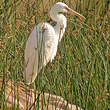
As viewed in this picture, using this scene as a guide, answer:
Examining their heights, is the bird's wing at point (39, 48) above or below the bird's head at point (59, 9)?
below

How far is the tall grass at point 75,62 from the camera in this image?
253cm

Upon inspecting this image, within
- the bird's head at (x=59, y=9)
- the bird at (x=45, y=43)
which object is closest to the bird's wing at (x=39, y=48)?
the bird at (x=45, y=43)

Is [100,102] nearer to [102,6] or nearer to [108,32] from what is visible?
[108,32]

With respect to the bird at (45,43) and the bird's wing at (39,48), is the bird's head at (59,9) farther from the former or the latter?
the bird's wing at (39,48)

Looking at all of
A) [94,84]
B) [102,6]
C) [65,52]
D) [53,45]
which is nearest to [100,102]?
[94,84]

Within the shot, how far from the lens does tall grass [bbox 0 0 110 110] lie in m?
2.53

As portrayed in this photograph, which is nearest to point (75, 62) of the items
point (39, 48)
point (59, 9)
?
point (39, 48)

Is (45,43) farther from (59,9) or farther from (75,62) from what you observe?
(75,62)

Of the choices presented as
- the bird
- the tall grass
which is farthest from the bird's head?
the tall grass

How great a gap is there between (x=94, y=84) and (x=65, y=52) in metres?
0.54

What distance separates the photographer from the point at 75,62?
2375 millimetres

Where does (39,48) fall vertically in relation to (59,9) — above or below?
below

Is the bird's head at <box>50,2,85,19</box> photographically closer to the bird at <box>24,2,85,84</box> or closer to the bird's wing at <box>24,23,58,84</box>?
the bird at <box>24,2,85,84</box>

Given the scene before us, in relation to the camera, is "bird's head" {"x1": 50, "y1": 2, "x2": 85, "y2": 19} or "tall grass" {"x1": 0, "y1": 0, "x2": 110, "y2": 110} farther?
"bird's head" {"x1": 50, "y1": 2, "x2": 85, "y2": 19}
